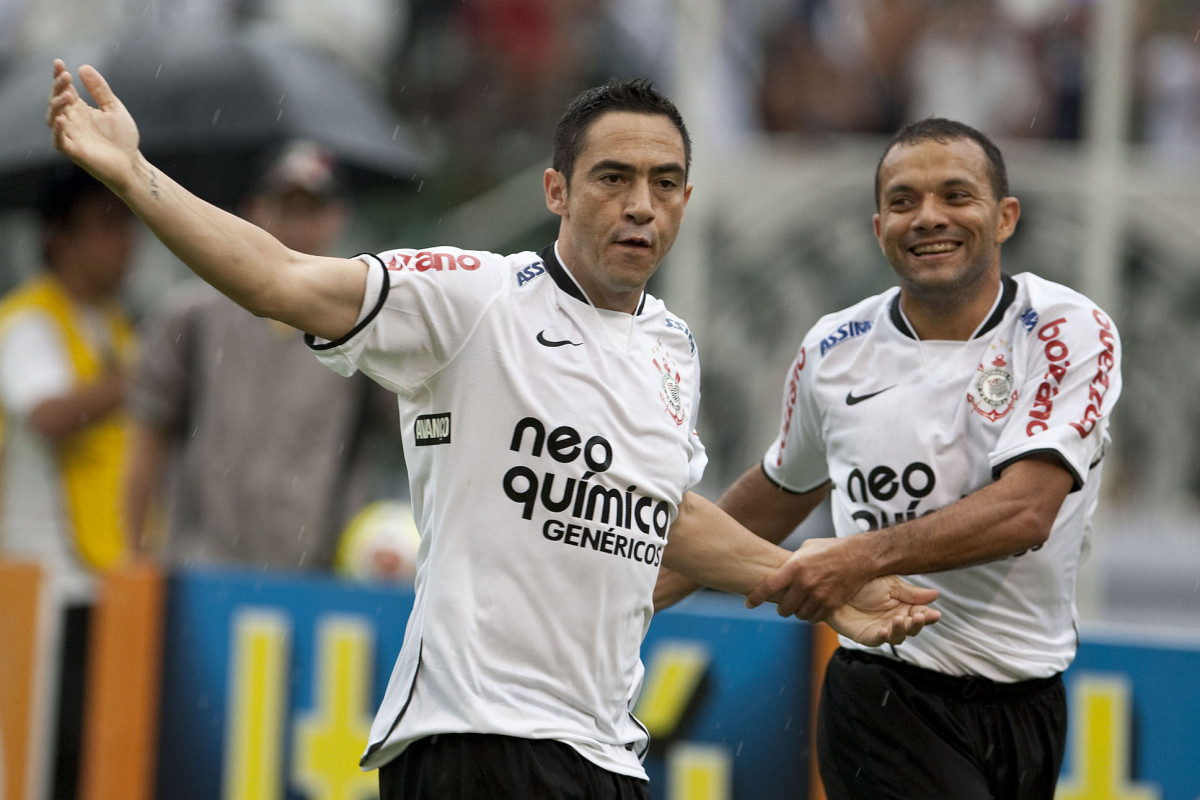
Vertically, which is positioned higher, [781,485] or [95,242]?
[95,242]

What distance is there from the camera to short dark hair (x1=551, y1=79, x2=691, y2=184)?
3998mm

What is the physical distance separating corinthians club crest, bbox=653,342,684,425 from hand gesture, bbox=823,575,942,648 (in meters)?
0.74

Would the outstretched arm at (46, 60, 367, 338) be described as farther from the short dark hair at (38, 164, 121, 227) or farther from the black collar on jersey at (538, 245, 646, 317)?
the short dark hair at (38, 164, 121, 227)

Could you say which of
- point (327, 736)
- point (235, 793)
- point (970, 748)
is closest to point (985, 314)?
point (970, 748)

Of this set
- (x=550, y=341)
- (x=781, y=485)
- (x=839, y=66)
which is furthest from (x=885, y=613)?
(x=839, y=66)

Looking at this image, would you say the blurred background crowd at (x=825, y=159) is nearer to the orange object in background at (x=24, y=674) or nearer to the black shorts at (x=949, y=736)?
the orange object in background at (x=24, y=674)

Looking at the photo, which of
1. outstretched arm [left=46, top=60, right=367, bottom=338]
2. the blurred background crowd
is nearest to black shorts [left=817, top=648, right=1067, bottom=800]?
outstretched arm [left=46, top=60, right=367, bottom=338]

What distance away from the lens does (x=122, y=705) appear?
7281 mm

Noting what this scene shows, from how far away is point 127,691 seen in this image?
7273 millimetres

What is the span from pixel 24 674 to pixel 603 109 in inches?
180

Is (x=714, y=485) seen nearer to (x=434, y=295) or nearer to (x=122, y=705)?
(x=122, y=705)

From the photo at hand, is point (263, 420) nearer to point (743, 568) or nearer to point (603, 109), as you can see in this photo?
point (743, 568)

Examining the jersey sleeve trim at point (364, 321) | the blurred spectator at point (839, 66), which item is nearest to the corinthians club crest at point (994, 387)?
the jersey sleeve trim at point (364, 321)

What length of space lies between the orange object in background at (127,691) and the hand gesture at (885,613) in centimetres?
383
